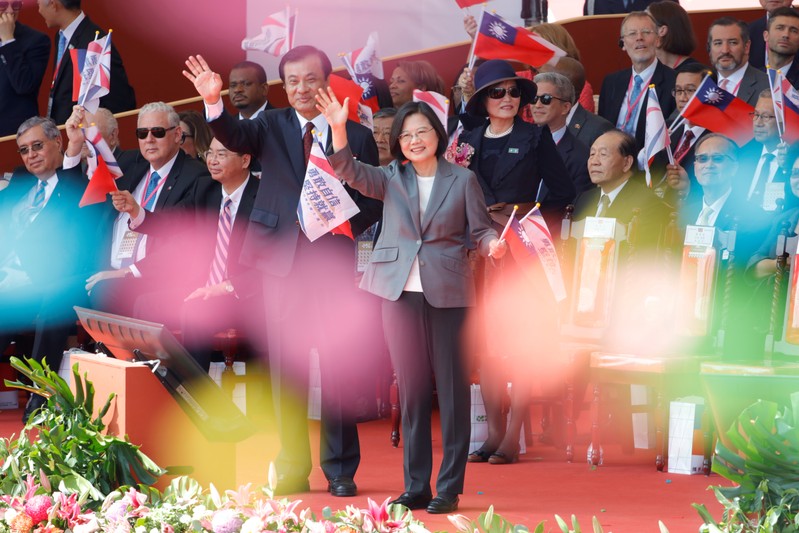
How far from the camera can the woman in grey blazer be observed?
14.9 ft

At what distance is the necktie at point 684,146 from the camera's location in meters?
6.45

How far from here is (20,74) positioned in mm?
8242

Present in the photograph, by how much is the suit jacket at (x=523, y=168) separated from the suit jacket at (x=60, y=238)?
2.29 metres

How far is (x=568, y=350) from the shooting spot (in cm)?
577

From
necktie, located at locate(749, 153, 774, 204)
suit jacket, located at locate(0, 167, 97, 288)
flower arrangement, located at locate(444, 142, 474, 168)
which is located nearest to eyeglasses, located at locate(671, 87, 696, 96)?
necktie, located at locate(749, 153, 774, 204)

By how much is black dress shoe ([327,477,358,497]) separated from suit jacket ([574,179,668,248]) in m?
1.78

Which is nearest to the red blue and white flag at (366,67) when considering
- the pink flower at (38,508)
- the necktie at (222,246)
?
the necktie at (222,246)

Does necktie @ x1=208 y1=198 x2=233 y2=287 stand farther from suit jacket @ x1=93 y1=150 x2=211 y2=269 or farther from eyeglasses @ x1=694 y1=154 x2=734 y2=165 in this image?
eyeglasses @ x1=694 y1=154 x2=734 y2=165

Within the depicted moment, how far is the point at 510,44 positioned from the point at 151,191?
2.11 metres

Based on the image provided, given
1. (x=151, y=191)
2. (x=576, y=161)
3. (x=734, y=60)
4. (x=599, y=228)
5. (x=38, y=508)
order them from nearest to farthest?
(x=38, y=508)
(x=599, y=228)
(x=576, y=161)
(x=151, y=191)
(x=734, y=60)

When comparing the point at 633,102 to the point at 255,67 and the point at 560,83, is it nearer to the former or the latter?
the point at 560,83

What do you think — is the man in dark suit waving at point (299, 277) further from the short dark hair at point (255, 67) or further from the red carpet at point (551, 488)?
the short dark hair at point (255, 67)

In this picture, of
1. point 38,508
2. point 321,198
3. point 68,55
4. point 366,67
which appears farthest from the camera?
point 68,55

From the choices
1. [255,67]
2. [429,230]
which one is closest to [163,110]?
[255,67]
